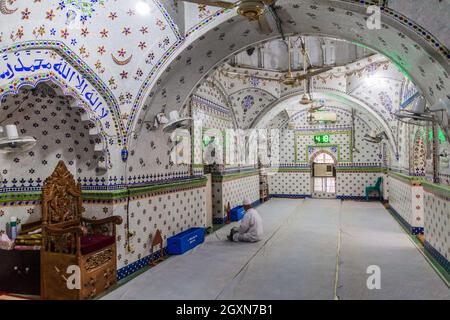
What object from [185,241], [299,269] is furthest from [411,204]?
[185,241]

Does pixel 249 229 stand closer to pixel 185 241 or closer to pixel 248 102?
pixel 185 241

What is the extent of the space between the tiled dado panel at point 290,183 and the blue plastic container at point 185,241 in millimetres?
8865

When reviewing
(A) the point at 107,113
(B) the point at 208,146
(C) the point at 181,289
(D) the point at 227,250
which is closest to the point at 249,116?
(B) the point at 208,146

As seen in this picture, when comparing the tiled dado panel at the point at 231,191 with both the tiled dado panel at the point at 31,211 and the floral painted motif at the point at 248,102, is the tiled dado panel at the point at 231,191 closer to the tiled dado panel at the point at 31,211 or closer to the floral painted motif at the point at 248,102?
the floral painted motif at the point at 248,102

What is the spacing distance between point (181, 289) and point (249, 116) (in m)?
8.03

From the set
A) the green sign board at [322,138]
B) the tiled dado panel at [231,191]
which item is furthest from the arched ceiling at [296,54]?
the green sign board at [322,138]

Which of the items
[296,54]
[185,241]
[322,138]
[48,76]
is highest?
[296,54]

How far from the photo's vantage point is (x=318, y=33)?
18.0ft

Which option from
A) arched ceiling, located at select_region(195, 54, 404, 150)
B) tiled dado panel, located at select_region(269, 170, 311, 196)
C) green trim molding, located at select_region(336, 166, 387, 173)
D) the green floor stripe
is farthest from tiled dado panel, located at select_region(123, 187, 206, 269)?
green trim molding, located at select_region(336, 166, 387, 173)

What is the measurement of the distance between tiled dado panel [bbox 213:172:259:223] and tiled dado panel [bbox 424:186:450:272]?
5174mm

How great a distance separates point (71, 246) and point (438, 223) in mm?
5733

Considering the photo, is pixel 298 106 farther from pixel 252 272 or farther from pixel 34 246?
pixel 34 246

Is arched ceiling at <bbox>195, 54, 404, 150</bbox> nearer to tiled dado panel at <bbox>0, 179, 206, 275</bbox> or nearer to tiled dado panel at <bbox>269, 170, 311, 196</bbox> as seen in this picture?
tiled dado panel at <bbox>0, 179, 206, 275</bbox>

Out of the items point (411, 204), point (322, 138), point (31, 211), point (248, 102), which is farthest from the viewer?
point (322, 138)
